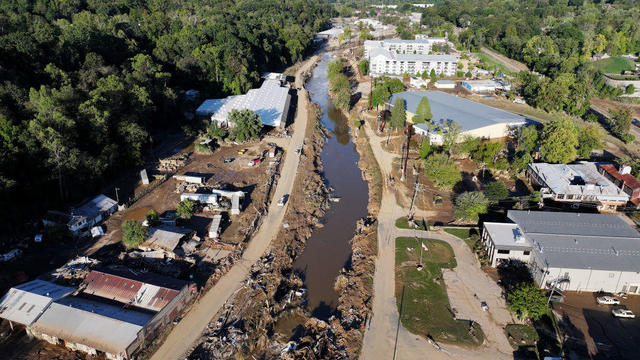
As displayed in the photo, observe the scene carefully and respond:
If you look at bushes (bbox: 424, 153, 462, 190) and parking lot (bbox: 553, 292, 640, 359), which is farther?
bushes (bbox: 424, 153, 462, 190)

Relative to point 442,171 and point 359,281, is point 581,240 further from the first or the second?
point 359,281

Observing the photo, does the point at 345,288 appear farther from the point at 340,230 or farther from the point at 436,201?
the point at 436,201

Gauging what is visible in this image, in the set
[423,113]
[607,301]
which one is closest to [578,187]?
[607,301]

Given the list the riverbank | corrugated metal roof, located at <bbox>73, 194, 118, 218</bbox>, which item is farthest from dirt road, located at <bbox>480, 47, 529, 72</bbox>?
corrugated metal roof, located at <bbox>73, 194, 118, 218</bbox>

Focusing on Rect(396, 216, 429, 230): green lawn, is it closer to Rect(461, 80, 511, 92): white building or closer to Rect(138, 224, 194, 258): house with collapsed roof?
Rect(138, 224, 194, 258): house with collapsed roof

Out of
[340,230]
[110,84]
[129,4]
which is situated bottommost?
[340,230]

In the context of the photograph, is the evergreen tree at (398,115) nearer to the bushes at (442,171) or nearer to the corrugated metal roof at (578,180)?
the bushes at (442,171)

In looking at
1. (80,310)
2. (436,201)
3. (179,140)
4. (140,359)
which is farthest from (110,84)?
(436,201)
